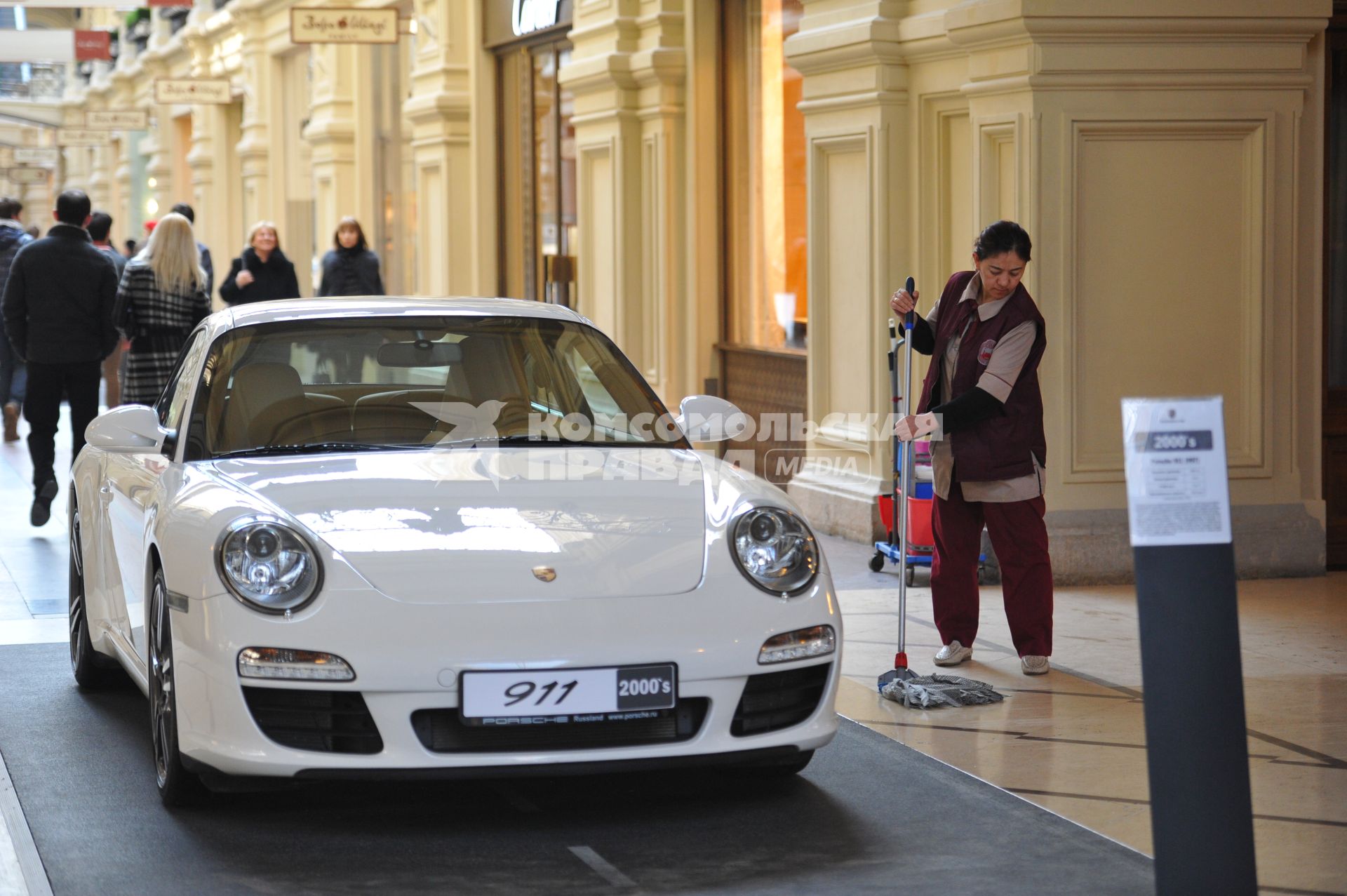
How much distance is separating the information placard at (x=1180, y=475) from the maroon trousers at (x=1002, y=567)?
2824 mm

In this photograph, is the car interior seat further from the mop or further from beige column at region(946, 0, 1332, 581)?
beige column at region(946, 0, 1332, 581)

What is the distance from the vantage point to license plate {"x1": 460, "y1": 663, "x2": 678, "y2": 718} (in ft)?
13.5

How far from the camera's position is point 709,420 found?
18.1 feet

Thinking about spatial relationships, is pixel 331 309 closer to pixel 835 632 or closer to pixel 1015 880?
pixel 835 632

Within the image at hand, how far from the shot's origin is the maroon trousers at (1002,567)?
631cm

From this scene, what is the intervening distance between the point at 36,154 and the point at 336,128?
98.4ft

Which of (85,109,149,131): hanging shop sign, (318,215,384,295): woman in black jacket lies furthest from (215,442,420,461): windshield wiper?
(85,109,149,131): hanging shop sign

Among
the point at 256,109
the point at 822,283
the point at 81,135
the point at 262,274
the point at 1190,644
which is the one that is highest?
the point at 81,135

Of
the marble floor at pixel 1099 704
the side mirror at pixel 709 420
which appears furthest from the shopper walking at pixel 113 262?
the side mirror at pixel 709 420

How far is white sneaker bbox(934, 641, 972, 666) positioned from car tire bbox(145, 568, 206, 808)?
9.30ft

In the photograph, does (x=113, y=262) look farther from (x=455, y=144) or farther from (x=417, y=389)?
(x=417, y=389)

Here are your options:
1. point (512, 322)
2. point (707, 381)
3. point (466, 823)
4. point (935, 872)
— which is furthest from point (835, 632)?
point (707, 381)

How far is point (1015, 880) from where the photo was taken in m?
4.09

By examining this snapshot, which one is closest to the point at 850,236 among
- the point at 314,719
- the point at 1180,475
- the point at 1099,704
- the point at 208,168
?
the point at 1099,704
